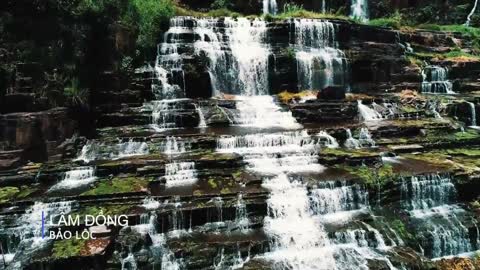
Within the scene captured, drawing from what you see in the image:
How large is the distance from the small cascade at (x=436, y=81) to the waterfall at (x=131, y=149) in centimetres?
1320

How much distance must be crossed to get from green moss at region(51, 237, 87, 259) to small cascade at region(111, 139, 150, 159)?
12.5 ft

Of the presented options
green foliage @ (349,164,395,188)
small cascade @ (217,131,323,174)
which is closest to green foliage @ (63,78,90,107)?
small cascade @ (217,131,323,174)

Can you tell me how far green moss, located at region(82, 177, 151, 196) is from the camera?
952cm

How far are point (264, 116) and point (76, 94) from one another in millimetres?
6586

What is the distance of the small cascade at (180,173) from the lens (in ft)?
34.1

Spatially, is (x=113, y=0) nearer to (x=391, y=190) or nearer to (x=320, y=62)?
(x=320, y=62)

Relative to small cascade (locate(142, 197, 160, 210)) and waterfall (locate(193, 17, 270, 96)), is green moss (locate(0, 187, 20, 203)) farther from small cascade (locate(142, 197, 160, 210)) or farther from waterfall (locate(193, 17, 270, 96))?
waterfall (locate(193, 17, 270, 96))

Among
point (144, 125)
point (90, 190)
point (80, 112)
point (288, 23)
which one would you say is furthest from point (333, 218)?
point (288, 23)

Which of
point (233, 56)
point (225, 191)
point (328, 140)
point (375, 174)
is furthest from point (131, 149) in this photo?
point (233, 56)

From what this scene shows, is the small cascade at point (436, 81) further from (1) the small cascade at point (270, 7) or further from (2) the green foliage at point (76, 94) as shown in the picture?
(2) the green foliage at point (76, 94)

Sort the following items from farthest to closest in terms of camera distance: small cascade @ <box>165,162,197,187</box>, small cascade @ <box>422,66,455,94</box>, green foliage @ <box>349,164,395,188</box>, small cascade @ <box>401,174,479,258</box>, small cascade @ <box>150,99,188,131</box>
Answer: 1. small cascade @ <box>422,66,455,94</box>
2. small cascade @ <box>150,99,188,131</box>
3. small cascade @ <box>165,162,197,187</box>
4. green foliage @ <box>349,164,395,188</box>
5. small cascade @ <box>401,174,479,258</box>

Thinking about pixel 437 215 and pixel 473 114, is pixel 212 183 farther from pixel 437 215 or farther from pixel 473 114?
pixel 473 114

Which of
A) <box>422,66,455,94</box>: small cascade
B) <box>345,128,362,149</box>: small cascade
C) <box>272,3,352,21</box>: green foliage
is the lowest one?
<box>345,128,362,149</box>: small cascade

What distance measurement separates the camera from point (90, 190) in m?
9.63
